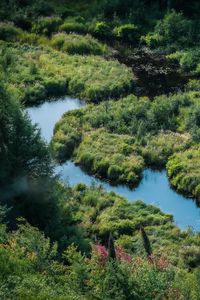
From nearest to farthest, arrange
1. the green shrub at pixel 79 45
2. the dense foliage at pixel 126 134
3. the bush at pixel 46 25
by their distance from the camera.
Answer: the dense foliage at pixel 126 134, the green shrub at pixel 79 45, the bush at pixel 46 25

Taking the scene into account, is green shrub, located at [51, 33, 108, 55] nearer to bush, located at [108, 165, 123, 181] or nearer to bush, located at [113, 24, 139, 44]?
bush, located at [113, 24, 139, 44]

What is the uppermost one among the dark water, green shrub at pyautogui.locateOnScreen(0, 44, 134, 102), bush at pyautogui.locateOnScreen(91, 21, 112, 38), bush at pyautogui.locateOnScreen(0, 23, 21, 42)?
bush at pyautogui.locateOnScreen(91, 21, 112, 38)

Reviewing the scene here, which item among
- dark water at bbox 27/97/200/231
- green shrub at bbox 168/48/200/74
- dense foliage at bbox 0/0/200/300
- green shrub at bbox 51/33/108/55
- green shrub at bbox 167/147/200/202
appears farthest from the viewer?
green shrub at bbox 51/33/108/55

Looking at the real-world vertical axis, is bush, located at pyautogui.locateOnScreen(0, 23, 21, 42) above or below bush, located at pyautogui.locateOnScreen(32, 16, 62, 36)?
below

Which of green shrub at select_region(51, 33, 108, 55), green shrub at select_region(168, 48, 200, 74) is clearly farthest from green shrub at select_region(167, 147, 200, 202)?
green shrub at select_region(51, 33, 108, 55)

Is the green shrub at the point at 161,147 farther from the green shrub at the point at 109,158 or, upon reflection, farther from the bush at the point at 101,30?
the bush at the point at 101,30

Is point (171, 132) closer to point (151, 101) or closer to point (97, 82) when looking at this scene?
point (151, 101)

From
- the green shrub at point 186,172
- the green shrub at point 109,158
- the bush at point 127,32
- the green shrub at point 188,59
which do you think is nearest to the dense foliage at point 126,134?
the green shrub at point 109,158

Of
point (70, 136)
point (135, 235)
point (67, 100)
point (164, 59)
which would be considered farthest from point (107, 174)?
point (164, 59)
